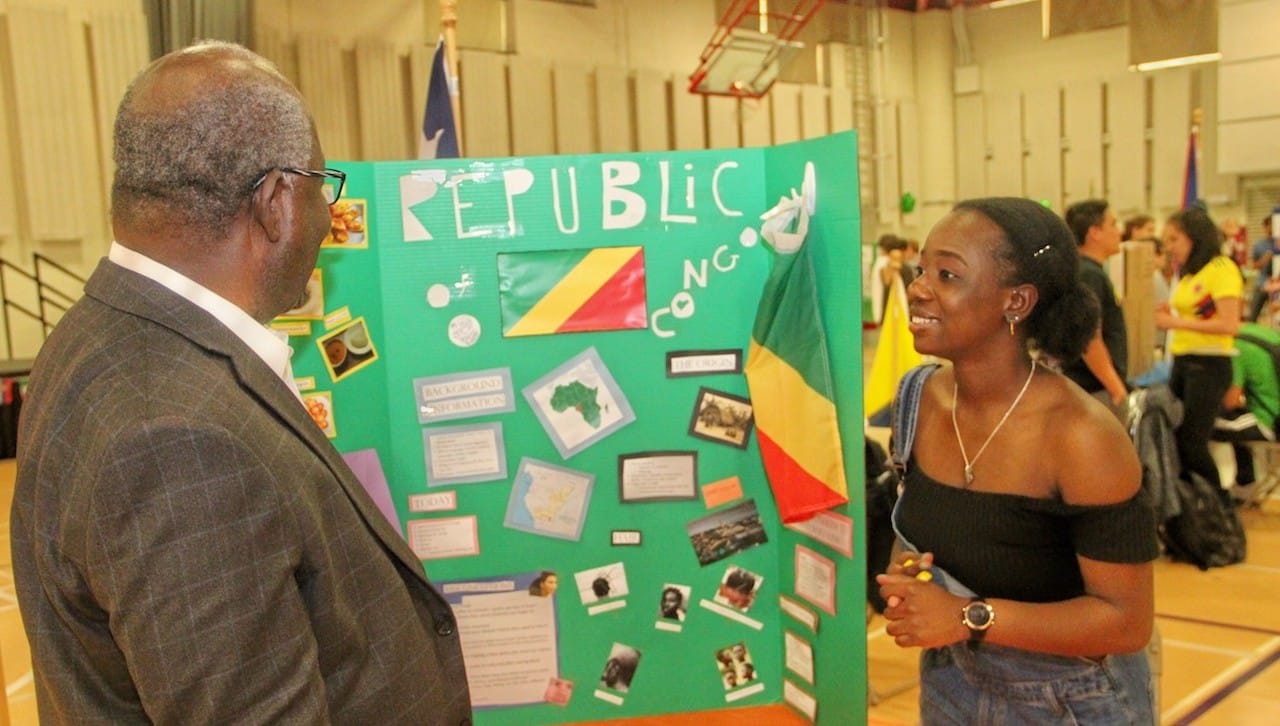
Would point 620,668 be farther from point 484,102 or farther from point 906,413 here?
point 484,102

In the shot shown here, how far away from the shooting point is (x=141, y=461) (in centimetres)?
96

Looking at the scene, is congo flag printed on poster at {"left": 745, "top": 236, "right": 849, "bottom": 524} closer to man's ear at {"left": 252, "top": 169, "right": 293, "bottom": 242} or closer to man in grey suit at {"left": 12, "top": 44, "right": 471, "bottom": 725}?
man in grey suit at {"left": 12, "top": 44, "right": 471, "bottom": 725}

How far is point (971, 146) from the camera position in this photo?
17562 millimetres

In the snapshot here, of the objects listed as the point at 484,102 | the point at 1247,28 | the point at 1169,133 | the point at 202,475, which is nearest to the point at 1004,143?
the point at 1169,133

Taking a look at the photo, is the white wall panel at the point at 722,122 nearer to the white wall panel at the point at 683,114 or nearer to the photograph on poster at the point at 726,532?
the white wall panel at the point at 683,114

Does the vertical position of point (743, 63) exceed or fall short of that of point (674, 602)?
it exceeds it

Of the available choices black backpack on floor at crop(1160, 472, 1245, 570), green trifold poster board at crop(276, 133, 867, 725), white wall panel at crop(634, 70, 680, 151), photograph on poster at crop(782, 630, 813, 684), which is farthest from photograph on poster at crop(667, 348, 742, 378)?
white wall panel at crop(634, 70, 680, 151)

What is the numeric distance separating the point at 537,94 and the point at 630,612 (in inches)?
421

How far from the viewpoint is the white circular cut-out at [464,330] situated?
9.65 ft

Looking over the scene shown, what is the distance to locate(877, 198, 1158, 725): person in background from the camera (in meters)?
1.55

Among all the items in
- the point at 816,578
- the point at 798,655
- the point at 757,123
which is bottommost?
the point at 798,655

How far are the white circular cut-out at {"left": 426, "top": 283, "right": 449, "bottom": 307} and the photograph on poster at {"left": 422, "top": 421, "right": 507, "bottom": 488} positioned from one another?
36 centimetres

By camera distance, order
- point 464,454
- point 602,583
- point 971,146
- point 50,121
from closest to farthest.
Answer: point 464,454, point 602,583, point 50,121, point 971,146

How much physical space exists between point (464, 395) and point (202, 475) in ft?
6.57
